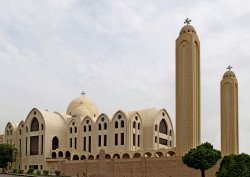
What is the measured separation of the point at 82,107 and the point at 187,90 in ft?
83.9

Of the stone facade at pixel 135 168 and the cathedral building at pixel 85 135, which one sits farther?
the cathedral building at pixel 85 135

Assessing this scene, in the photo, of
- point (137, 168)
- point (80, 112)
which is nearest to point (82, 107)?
point (80, 112)

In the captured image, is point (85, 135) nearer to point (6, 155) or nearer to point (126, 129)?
point (126, 129)

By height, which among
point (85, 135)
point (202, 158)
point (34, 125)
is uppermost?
point (34, 125)

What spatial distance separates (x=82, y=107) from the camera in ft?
235

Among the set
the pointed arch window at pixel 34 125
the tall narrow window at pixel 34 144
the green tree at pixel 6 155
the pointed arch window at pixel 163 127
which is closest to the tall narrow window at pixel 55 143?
the tall narrow window at pixel 34 144

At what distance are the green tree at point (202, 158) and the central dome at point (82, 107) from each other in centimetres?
3094

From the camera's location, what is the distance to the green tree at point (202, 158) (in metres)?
42.4

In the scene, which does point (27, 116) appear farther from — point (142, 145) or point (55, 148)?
point (142, 145)

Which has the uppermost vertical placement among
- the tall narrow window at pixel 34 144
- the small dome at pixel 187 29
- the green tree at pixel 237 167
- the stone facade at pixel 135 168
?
the small dome at pixel 187 29

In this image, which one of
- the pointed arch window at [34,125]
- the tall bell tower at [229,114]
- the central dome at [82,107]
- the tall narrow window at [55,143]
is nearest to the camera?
the tall bell tower at [229,114]

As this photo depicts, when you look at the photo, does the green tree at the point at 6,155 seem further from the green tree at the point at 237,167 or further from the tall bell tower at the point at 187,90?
the green tree at the point at 237,167

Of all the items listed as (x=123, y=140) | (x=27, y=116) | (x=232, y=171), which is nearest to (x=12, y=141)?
(x=27, y=116)

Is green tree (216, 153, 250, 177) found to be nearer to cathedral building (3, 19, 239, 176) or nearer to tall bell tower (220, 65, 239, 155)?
cathedral building (3, 19, 239, 176)
